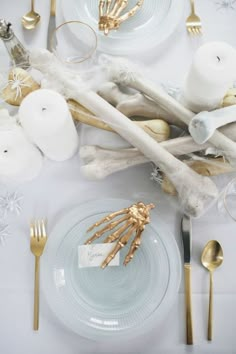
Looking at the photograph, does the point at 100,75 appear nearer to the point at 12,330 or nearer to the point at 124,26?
the point at 124,26

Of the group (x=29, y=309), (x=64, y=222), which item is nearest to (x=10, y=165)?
(x=64, y=222)

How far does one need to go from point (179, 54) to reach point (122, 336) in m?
0.57

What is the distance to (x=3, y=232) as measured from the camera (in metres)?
0.77

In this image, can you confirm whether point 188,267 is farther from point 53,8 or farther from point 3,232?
point 53,8

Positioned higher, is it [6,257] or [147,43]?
[147,43]

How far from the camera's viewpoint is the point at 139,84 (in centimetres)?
73

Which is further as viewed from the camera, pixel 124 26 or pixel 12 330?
pixel 124 26

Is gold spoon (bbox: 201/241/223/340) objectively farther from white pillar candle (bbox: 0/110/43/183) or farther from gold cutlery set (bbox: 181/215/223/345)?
white pillar candle (bbox: 0/110/43/183)

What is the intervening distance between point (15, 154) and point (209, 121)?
320 millimetres

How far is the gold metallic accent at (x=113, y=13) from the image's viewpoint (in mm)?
806

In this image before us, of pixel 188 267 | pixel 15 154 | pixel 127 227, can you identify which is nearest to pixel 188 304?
pixel 188 267

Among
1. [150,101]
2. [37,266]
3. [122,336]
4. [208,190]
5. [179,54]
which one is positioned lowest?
[122,336]

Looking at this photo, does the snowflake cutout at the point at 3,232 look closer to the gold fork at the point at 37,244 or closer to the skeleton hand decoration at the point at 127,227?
the gold fork at the point at 37,244

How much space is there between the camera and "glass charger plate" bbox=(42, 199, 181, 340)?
2.25 ft
